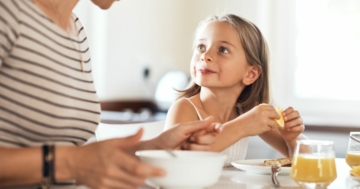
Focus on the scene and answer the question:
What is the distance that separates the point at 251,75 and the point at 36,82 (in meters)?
1.04

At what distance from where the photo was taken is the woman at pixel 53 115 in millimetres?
924

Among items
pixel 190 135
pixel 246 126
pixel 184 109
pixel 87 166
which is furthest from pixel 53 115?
pixel 184 109

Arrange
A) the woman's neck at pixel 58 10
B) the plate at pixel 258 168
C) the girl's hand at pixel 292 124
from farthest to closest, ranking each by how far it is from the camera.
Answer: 1. the girl's hand at pixel 292 124
2. the plate at pixel 258 168
3. the woman's neck at pixel 58 10

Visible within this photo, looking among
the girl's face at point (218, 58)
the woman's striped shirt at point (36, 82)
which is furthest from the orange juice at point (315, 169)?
the girl's face at point (218, 58)

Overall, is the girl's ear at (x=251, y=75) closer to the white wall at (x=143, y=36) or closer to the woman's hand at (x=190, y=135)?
the woman's hand at (x=190, y=135)

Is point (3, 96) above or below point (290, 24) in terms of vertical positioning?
above

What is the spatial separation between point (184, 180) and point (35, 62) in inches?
13.7

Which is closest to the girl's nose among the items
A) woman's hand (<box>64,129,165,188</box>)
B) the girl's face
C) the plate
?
the girl's face

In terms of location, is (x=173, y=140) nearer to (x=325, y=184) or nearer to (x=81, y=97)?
(x=81, y=97)

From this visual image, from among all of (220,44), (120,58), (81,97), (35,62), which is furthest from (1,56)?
(120,58)

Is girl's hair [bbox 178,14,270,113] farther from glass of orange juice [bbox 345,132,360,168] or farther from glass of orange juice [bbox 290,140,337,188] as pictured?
glass of orange juice [bbox 290,140,337,188]

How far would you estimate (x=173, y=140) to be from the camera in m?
1.23

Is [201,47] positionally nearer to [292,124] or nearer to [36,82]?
[292,124]

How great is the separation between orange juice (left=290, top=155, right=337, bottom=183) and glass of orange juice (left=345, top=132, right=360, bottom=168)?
0.36 meters
